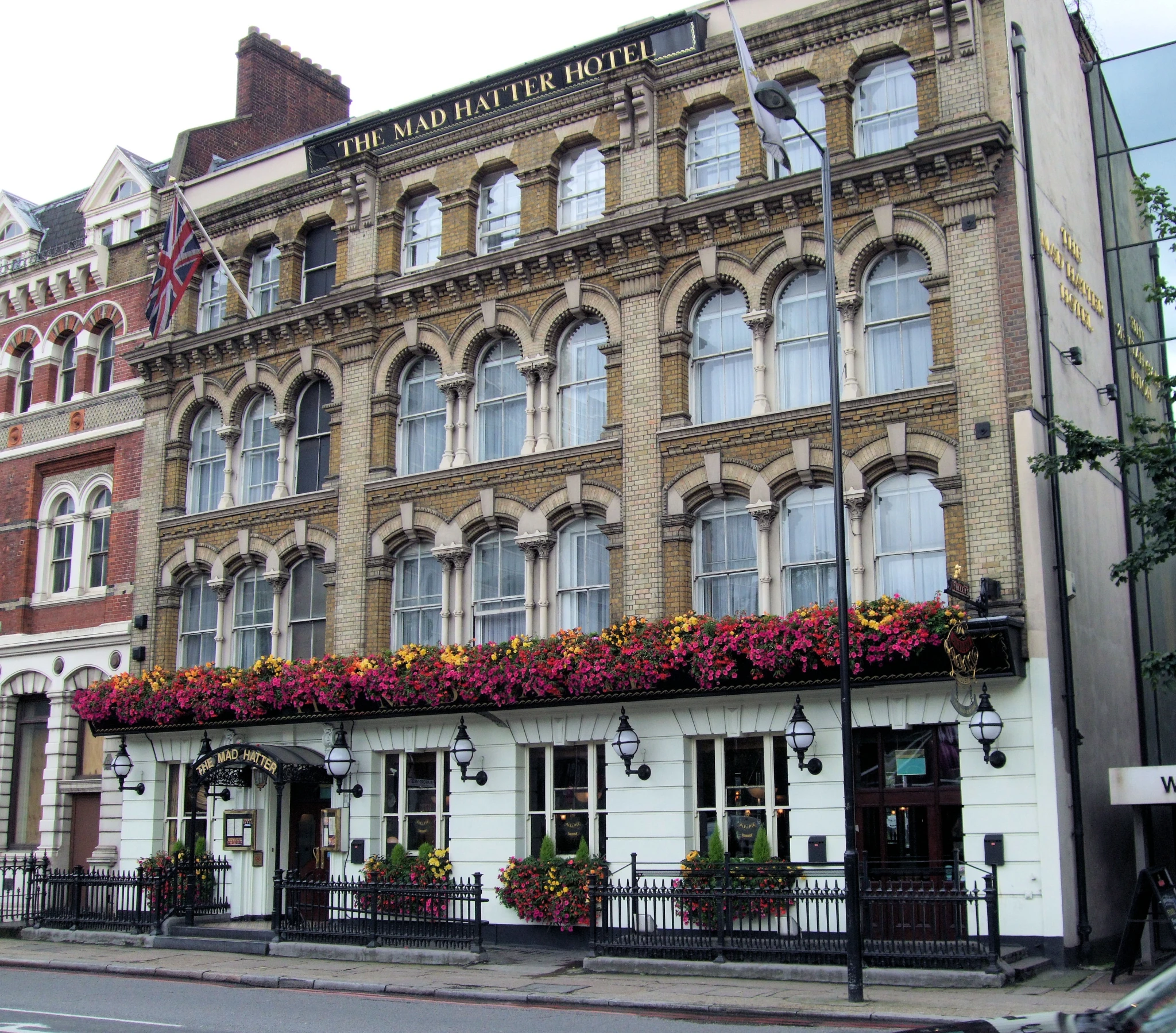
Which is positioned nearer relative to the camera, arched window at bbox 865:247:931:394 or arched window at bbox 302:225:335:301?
arched window at bbox 865:247:931:394

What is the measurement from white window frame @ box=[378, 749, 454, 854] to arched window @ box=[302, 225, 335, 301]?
10.1 metres

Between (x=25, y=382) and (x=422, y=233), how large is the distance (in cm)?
1274

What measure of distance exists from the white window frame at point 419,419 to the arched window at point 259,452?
3275 millimetres

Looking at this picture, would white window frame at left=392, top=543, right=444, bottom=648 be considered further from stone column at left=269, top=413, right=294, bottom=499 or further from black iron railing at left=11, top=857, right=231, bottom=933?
black iron railing at left=11, top=857, right=231, bottom=933

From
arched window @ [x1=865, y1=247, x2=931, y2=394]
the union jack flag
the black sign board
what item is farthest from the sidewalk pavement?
the union jack flag

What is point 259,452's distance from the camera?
1113 inches

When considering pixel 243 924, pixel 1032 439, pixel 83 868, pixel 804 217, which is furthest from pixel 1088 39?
pixel 83 868

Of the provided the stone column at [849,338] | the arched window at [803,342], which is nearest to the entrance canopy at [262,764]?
the arched window at [803,342]

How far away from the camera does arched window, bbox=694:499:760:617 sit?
21594mm

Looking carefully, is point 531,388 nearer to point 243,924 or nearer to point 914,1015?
point 243,924

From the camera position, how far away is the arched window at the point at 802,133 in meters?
22.4

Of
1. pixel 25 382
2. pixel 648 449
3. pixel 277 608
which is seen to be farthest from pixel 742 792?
pixel 25 382

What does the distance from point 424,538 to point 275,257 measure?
8.11 meters

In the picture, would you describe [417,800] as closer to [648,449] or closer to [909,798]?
[648,449]
